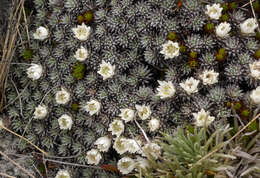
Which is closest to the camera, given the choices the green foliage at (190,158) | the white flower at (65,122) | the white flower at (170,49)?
the green foliage at (190,158)

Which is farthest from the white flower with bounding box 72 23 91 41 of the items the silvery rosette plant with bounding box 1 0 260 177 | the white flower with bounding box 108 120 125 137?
the white flower with bounding box 108 120 125 137

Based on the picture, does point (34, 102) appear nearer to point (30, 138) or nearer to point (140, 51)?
point (30, 138)

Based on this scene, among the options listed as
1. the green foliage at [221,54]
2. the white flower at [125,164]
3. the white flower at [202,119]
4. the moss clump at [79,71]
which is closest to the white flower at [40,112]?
the moss clump at [79,71]

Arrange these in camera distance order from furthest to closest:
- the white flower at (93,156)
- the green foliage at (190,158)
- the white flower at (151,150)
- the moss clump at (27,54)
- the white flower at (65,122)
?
the moss clump at (27,54) < the white flower at (65,122) < the white flower at (93,156) < the white flower at (151,150) < the green foliage at (190,158)

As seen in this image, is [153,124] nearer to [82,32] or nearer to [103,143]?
[103,143]

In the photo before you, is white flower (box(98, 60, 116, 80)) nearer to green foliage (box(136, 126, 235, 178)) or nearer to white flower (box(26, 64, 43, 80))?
white flower (box(26, 64, 43, 80))

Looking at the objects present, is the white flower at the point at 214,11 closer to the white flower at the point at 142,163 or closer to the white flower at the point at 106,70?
the white flower at the point at 106,70
